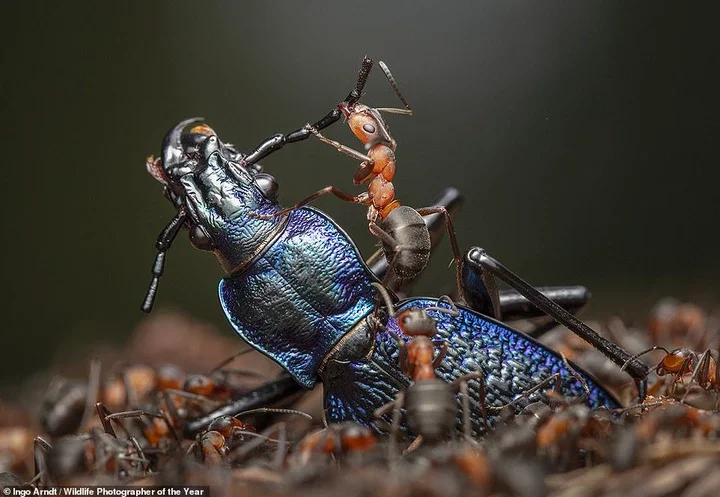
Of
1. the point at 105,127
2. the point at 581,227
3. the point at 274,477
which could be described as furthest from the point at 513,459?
the point at 105,127

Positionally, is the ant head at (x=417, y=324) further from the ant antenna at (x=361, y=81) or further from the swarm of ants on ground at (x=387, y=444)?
the ant antenna at (x=361, y=81)

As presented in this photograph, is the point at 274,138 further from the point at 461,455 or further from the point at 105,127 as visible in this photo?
the point at 105,127

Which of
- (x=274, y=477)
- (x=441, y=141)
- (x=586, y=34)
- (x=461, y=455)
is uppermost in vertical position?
(x=586, y=34)

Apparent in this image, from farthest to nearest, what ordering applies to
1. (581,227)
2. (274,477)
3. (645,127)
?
(581,227) → (645,127) → (274,477)

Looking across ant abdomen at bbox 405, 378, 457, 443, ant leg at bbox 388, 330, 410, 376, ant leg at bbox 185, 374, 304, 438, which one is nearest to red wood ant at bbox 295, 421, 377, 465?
ant abdomen at bbox 405, 378, 457, 443

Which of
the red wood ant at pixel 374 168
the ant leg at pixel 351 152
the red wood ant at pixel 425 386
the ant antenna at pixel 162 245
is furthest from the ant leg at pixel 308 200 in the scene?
the red wood ant at pixel 425 386

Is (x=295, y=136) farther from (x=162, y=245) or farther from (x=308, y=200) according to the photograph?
(x=162, y=245)

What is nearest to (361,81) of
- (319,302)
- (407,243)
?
(407,243)

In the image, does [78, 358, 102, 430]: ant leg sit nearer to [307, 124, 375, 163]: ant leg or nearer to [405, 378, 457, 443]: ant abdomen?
[307, 124, 375, 163]: ant leg
